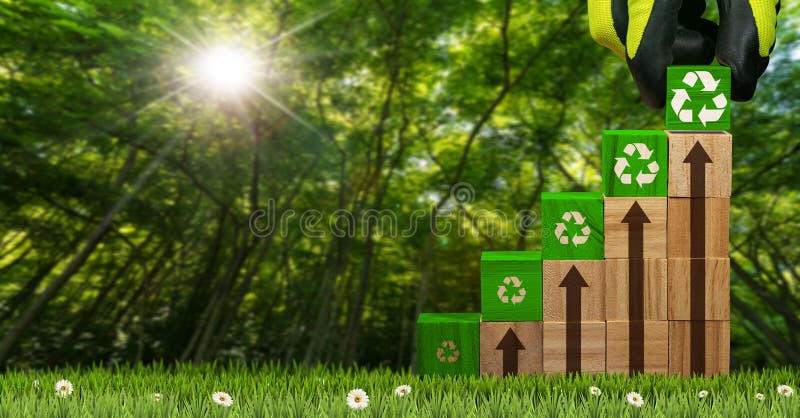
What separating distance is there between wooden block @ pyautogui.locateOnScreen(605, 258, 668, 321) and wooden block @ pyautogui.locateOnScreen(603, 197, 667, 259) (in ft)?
0.18

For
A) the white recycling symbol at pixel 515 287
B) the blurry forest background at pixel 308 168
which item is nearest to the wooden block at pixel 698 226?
the white recycling symbol at pixel 515 287

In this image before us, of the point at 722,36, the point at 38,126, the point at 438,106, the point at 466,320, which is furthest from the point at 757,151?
the point at 38,126

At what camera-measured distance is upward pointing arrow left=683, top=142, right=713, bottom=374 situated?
314 cm

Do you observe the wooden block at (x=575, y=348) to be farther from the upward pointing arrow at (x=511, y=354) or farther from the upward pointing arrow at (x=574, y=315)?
the upward pointing arrow at (x=511, y=354)

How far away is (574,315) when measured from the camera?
3.21 m

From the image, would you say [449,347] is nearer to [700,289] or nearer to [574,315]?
[574,315]

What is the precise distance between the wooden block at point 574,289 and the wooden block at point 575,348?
0.15ft

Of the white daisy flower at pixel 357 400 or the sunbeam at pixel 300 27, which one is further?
the sunbeam at pixel 300 27

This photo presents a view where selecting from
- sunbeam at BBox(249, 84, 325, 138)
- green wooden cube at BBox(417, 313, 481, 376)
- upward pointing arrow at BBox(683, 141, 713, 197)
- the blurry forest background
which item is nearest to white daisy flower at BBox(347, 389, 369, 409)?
green wooden cube at BBox(417, 313, 481, 376)

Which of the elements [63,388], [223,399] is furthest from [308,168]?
[223,399]

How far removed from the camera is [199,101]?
8141 mm

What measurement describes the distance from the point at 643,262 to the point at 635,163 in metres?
0.50

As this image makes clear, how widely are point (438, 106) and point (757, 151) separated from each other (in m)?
3.84

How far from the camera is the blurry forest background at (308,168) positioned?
7223 mm
